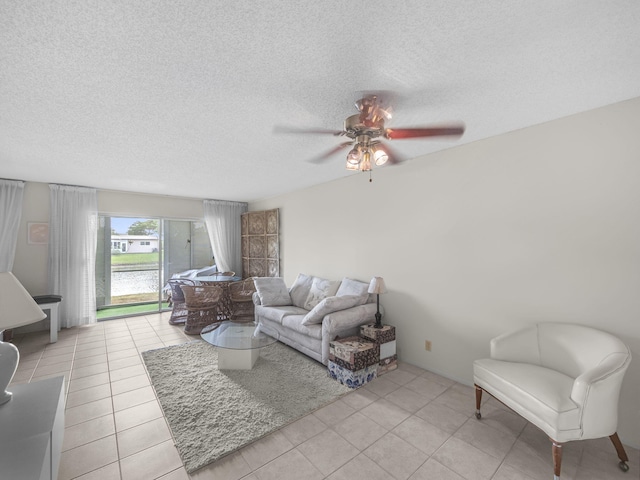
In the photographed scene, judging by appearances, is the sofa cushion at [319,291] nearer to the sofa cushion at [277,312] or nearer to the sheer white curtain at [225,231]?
the sofa cushion at [277,312]

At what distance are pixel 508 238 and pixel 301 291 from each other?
116 inches

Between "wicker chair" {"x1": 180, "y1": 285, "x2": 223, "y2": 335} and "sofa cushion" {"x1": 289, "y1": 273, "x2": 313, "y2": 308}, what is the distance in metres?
1.35

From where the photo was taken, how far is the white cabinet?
1147mm

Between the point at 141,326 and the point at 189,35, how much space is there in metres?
4.92

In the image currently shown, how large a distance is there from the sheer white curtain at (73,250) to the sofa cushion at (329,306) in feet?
13.7

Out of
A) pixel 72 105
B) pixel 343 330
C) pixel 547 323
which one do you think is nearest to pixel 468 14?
pixel 547 323

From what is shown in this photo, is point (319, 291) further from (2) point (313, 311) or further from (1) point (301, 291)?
(2) point (313, 311)

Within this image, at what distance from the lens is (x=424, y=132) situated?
186cm

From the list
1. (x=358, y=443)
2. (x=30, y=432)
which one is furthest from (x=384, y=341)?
(x=30, y=432)

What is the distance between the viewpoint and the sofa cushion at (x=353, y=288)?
3.48m

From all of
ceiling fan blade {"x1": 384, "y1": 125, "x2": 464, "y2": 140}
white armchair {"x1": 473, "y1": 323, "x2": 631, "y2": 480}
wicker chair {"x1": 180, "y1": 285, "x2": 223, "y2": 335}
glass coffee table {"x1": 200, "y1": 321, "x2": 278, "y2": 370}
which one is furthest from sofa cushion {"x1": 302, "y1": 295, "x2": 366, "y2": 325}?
wicker chair {"x1": 180, "y1": 285, "x2": 223, "y2": 335}

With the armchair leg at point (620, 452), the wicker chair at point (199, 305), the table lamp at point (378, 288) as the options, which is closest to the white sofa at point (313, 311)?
the table lamp at point (378, 288)

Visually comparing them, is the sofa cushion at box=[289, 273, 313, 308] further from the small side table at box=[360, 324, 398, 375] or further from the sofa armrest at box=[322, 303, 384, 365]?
the small side table at box=[360, 324, 398, 375]

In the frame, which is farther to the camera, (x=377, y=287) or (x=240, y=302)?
(x=240, y=302)
